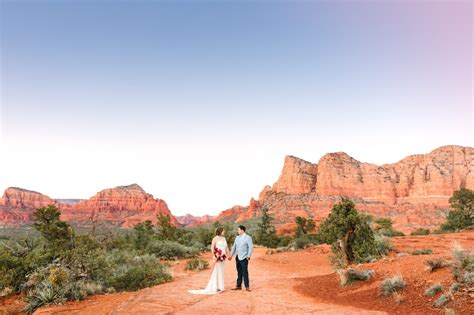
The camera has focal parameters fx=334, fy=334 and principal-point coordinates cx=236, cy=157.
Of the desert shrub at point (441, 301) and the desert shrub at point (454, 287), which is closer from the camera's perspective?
the desert shrub at point (441, 301)

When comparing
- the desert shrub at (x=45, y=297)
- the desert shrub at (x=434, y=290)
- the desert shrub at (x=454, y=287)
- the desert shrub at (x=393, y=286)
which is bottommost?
the desert shrub at (x=45, y=297)

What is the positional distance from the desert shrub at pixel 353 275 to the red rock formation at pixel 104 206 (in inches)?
4328

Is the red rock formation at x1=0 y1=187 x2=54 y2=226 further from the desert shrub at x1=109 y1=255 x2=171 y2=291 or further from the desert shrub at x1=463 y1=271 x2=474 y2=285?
the desert shrub at x1=463 y1=271 x2=474 y2=285

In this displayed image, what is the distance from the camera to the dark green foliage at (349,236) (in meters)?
14.2

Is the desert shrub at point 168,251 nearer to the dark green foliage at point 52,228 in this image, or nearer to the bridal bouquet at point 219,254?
the dark green foliage at point 52,228

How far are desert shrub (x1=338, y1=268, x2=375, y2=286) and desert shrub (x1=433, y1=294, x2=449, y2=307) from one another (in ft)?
9.57

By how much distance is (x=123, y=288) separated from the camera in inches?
436

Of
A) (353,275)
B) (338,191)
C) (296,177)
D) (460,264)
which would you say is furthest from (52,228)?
(296,177)

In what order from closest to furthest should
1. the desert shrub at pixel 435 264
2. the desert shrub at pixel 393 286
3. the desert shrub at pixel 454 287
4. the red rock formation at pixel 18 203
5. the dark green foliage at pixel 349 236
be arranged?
1. the desert shrub at pixel 454 287
2. the desert shrub at pixel 393 286
3. the desert shrub at pixel 435 264
4. the dark green foliage at pixel 349 236
5. the red rock formation at pixel 18 203

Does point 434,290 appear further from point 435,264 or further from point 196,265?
point 196,265

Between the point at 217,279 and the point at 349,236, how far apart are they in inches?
297

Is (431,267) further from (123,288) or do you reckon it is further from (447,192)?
(447,192)

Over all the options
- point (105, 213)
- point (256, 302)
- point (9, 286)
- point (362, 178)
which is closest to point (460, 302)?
point (256, 302)

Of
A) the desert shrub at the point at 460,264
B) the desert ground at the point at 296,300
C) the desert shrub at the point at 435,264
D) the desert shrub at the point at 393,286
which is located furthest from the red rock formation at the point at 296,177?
the desert shrub at the point at 460,264
